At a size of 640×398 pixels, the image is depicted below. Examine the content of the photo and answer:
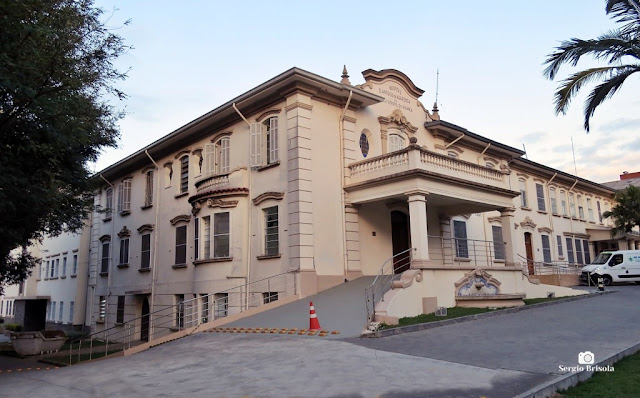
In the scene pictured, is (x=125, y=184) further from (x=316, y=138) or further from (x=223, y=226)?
(x=316, y=138)

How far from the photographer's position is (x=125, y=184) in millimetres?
28156

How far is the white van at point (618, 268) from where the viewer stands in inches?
1033

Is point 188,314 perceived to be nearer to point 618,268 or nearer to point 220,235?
point 220,235

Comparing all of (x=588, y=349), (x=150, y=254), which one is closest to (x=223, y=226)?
(x=150, y=254)

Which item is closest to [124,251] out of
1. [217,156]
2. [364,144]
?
[217,156]

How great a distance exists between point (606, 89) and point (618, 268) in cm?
1812

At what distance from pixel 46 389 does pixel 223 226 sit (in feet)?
35.1

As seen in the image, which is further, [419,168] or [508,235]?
[508,235]

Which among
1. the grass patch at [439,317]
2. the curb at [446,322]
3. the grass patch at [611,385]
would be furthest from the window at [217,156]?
the grass patch at [611,385]

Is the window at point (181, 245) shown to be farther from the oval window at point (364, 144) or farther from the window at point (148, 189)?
the oval window at point (364, 144)

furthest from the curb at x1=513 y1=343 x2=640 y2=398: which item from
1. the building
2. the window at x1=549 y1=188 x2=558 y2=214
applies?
the window at x1=549 y1=188 x2=558 y2=214

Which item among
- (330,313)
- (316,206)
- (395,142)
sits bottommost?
(330,313)

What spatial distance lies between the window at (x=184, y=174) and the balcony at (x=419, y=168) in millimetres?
8744

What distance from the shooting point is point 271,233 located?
58.3ft
